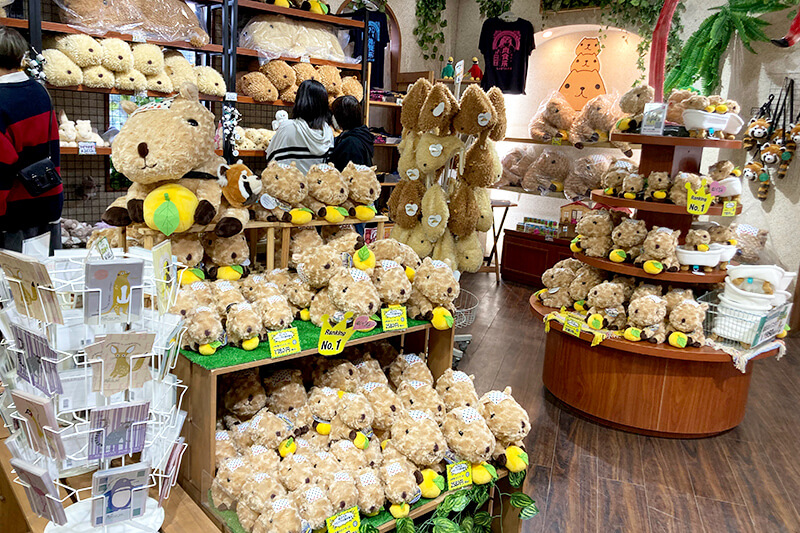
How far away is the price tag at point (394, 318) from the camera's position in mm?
2066

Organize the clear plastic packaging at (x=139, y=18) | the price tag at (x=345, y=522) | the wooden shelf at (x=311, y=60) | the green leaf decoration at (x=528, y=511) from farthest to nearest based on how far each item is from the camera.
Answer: the wooden shelf at (x=311, y=60) < the clear plastic packaging at (x=139, y=18) < the green leaf decoration at (x=528, y=511) < the price tag at (x=345, y=522)

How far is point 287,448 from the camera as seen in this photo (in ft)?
6.12

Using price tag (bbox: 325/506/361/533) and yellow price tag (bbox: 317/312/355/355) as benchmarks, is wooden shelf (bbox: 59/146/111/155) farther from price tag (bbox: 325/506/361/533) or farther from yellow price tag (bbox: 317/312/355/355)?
price tag (bbox: 325/506/361/533)

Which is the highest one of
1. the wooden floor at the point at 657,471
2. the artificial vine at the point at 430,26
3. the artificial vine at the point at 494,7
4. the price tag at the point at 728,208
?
the artificial vine at the point at 494,7

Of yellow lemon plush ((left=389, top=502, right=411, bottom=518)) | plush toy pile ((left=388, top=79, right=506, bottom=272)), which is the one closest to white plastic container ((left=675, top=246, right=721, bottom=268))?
plush toy pile ((left=388, top=79, right=506, bottom=272))

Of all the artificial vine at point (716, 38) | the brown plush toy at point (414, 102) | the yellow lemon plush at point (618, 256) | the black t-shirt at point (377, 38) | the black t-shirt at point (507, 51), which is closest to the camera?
the yellow lemon plush at point (618, 256)

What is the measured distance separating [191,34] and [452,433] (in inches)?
149

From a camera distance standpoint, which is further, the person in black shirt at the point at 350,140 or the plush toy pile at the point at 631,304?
the person in black shirt at the point at 350,140

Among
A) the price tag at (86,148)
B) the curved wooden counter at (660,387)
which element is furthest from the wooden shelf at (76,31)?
the curved wooden counter at (660,387)

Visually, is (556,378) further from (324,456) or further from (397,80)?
(397,80)

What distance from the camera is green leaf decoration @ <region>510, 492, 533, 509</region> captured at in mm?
2029

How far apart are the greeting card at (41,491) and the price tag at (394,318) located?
104 centimetres

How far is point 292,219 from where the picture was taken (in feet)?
7.58

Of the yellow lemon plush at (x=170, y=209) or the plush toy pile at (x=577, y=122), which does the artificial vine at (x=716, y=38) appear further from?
the yellow lemon plush at (x=170, y=209)
